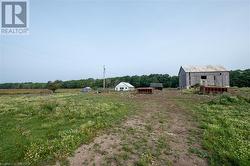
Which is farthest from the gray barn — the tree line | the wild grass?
the wild grass

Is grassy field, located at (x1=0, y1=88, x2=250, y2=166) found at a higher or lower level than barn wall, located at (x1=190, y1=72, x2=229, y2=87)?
lower

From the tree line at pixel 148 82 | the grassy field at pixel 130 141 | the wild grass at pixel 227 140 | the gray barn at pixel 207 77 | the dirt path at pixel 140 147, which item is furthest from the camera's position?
the tree line at pixel 148 82

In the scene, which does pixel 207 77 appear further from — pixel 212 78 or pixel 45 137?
pixel 45 137

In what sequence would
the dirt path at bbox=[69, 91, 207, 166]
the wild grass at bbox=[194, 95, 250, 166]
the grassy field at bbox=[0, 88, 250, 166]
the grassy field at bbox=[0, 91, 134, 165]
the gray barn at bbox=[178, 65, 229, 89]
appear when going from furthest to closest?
the gray barn at bbox=[178, 65, 229, 89], the wild grass at bbox=[194, 95, 250, 166], the grassy field at bbox=[0, 88, 250, 166], the dirt path at bbox=[69, 91, 207, 166], the grassy field at bbox=[0, 91, 134, 165]

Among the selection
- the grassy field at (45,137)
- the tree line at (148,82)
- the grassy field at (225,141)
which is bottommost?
the grassy field at (225,141)

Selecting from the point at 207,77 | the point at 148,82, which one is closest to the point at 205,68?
the point at 207,77

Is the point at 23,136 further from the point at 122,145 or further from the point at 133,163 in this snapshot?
the point at 133,163

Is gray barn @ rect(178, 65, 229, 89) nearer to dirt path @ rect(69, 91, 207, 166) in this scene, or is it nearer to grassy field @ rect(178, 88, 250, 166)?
grassy field @ rect(178, 88, 250, 166)

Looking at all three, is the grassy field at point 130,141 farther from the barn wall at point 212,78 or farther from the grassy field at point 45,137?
the barn wall at point 212,78

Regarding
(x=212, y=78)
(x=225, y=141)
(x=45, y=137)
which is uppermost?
(x=212, y=78)

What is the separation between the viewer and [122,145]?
9805 millimetres

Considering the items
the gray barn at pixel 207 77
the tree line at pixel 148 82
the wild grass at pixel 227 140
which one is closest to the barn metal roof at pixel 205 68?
the gray barn at pixel 207 77

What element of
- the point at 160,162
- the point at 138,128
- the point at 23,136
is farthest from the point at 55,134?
the point at 160,162

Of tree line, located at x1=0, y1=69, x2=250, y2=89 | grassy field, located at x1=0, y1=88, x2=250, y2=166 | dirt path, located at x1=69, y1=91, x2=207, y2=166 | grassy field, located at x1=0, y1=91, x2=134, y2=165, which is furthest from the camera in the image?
tree line, located at x1=0, y1=69, x2=250, y2=89
